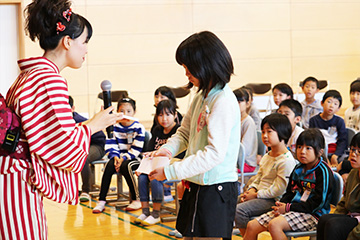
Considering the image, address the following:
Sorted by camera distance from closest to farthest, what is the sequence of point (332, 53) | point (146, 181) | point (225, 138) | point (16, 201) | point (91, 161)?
point (16, 201) < point (225, 138) < point (146, 181) < point (91, 161) < point (332, 53)

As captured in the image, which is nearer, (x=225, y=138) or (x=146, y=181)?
(x=225, y=138)

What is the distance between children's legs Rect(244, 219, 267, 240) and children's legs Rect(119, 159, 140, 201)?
2096mm

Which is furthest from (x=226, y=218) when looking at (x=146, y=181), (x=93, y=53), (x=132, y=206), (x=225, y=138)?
(x=93, y=53)

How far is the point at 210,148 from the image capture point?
2129 mm

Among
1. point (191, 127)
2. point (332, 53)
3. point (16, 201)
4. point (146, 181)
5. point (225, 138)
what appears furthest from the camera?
point (332, 53)

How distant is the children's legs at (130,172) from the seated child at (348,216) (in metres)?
2.51

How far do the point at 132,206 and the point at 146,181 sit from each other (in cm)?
45

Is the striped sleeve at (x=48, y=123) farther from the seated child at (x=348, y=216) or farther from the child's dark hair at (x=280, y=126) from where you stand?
the child's dark hair at (x=280, y=126)

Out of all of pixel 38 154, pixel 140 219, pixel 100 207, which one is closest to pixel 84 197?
pixel 100 207

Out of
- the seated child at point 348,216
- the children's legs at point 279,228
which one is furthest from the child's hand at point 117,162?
the seated child at point 348,216

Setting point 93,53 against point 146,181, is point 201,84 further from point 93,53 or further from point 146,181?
point 93,53

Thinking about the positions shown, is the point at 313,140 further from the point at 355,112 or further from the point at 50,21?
the point at 355,112

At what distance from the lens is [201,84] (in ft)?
7.41

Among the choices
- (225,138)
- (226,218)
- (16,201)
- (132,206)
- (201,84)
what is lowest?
(132,206)
